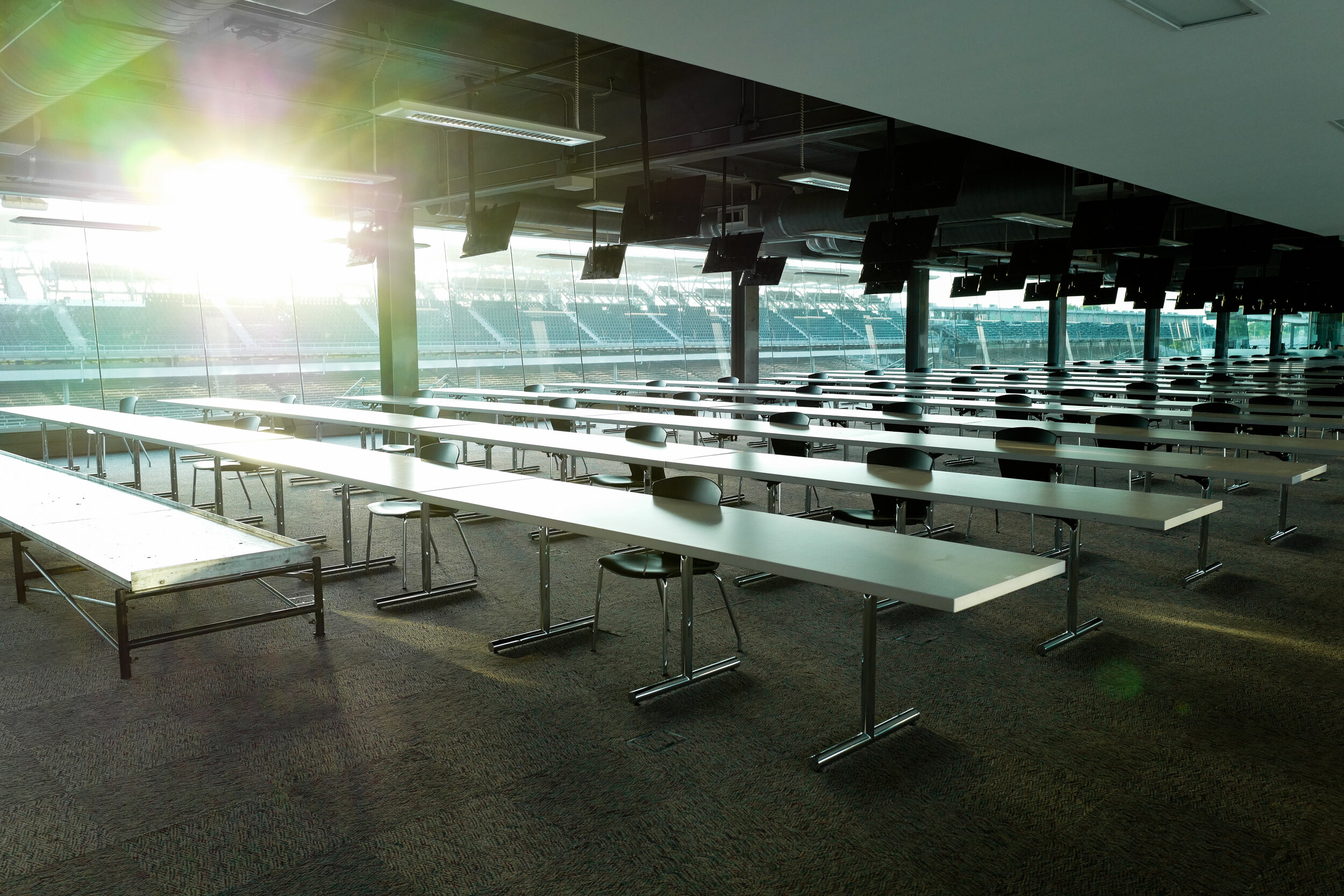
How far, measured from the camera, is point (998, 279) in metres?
13.5

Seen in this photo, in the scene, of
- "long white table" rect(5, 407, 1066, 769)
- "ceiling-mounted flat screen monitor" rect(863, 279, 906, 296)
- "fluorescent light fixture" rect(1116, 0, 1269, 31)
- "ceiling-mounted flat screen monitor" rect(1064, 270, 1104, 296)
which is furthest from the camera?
"ceiling-mounted flat screen monitor" rect(1064, 270, 1104, 296)

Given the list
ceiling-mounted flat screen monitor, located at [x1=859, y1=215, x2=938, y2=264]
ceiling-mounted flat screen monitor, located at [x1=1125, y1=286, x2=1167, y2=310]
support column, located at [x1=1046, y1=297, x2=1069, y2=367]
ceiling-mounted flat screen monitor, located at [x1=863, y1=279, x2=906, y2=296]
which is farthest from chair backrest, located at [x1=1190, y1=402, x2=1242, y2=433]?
support column, located at [x1=1046, y1=297, x2=1069, y2=367]

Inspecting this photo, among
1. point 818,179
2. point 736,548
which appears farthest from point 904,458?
point 818,179

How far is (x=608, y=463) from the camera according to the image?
10555 millimetres

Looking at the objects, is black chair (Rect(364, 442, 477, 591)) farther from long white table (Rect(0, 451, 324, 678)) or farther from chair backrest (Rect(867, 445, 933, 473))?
chair backrest (Rect(867, 445, 933, 473))

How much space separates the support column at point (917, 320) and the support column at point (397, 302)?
10232 mm

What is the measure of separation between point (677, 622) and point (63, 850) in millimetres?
2768

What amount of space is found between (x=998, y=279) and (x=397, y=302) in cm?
887

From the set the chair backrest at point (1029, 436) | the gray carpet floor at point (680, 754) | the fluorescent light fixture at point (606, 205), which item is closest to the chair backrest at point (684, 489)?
the gray carpet floor at point (680, 754)

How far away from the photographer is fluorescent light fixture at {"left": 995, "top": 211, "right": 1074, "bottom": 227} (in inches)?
366

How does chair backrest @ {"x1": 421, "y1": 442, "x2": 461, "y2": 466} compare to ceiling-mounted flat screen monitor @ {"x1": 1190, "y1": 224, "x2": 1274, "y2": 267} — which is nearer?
chair backrest @ {"x1": 421, "y1": 442, "x2": 461, "y2": 466}

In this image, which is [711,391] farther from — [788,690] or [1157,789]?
[1157,789]

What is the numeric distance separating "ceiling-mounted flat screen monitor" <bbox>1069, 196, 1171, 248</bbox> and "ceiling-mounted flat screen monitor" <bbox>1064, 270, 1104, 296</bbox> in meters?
4.90

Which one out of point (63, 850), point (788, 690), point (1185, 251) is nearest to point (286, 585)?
point (63, 850)
